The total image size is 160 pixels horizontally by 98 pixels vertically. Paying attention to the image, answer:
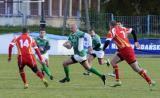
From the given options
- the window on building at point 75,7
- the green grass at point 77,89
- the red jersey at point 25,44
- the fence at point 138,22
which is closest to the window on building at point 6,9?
the window on building at point 75,7

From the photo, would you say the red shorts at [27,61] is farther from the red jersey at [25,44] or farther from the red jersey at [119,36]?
the red jersey at [119,36]

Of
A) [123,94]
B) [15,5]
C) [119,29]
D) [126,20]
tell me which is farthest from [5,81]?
[15,5]

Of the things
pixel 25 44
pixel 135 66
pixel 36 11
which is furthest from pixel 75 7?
pixel 135 66

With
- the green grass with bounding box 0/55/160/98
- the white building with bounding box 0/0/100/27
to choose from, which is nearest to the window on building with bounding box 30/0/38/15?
the white building with bounding box 0/0/100/27

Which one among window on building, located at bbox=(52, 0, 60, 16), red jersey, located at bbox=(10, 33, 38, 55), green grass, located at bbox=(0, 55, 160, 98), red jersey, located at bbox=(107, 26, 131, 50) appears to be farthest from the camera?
window on building, located at bbox=(52, 0, 60, 16)

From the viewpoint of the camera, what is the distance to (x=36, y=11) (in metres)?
64.7

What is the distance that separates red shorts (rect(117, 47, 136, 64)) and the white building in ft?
109

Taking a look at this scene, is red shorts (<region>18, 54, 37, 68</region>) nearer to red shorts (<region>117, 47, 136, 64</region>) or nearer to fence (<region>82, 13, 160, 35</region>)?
red shorts (<region>117, 47, 136, 64</region>)

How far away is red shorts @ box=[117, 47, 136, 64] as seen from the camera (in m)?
20.2

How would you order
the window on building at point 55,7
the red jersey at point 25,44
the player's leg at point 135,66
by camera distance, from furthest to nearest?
the window on building at point 55,7 → the red jersey at point 25,44 → the player's leg at point 135,66

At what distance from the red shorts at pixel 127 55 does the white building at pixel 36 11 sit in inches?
1302

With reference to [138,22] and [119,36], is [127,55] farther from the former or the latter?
[138,22]

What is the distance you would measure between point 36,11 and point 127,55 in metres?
44.8

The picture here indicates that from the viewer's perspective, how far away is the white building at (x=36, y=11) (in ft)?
192
